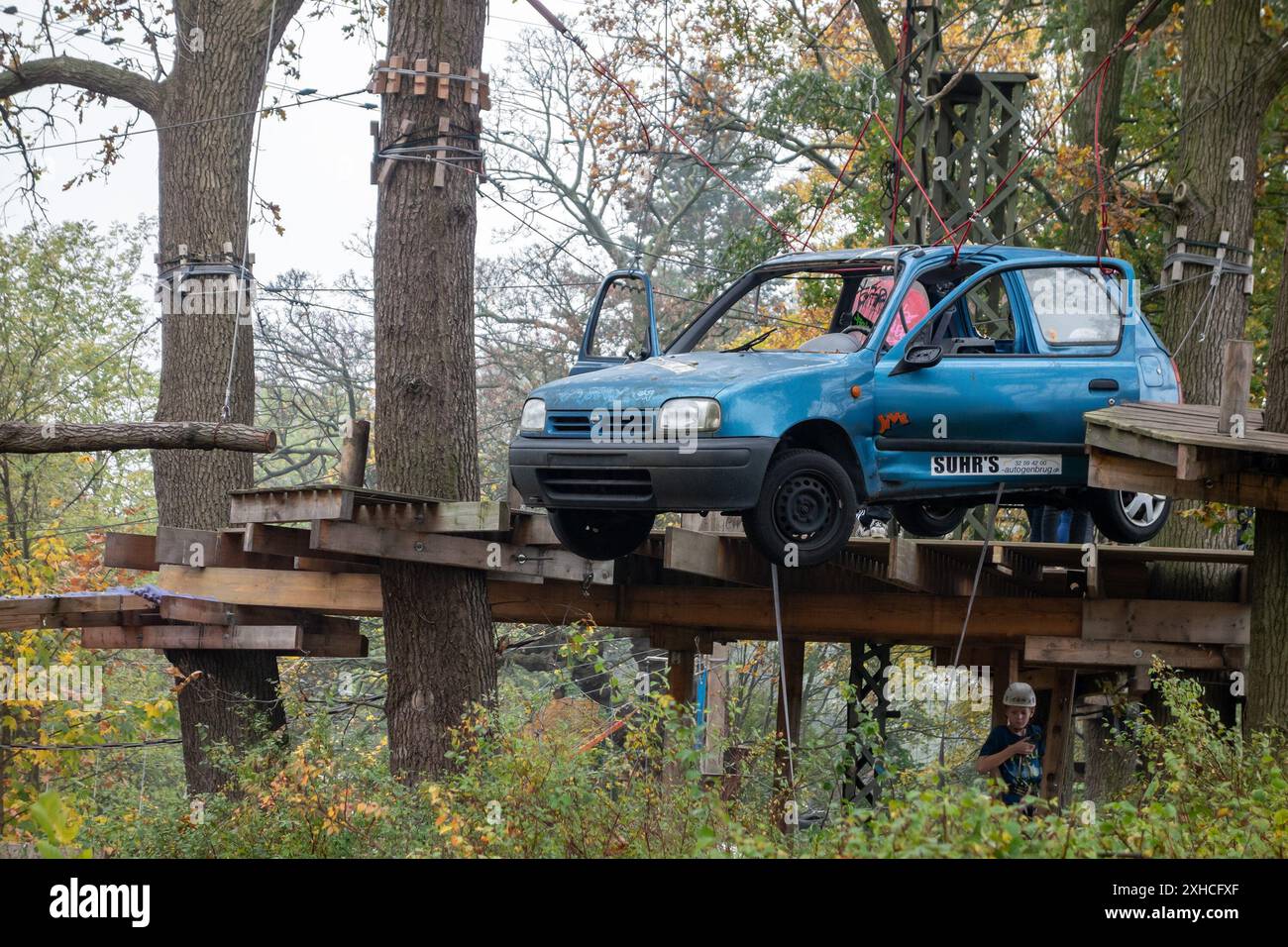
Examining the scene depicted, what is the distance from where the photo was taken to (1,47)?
1597 centimetres

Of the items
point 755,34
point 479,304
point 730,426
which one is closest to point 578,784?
point 730,426

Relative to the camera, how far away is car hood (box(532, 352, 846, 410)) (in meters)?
9.19

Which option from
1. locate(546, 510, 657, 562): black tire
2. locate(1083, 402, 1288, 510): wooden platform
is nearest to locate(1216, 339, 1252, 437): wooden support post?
locate(1083, 402, 1288, 510): wooden platform

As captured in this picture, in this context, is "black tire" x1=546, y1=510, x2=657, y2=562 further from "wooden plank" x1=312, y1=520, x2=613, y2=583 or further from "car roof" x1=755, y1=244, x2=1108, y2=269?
"car roof" x1=755, y1=244, x2=1108, y2=269

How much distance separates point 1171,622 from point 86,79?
36.0ft

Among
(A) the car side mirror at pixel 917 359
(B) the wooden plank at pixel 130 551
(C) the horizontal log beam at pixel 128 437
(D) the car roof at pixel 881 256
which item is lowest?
(B) the wooden plank at pixel 130 551

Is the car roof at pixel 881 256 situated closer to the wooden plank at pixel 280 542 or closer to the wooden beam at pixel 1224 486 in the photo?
the wooden beam at pixel 1224 486

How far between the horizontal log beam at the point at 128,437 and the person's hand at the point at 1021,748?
15.6 ft

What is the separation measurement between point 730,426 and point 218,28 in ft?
28.3

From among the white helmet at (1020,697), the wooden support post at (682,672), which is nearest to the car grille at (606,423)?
the white helmet at (1020,697)

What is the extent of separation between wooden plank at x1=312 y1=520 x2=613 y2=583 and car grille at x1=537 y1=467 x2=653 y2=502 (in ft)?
3.78

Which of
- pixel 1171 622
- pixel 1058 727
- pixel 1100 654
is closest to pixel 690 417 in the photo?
pixel 1100 654

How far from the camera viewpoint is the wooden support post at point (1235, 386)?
877cm

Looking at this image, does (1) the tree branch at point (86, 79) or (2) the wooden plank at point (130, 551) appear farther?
(1) the tree branch at point (86, 79)
